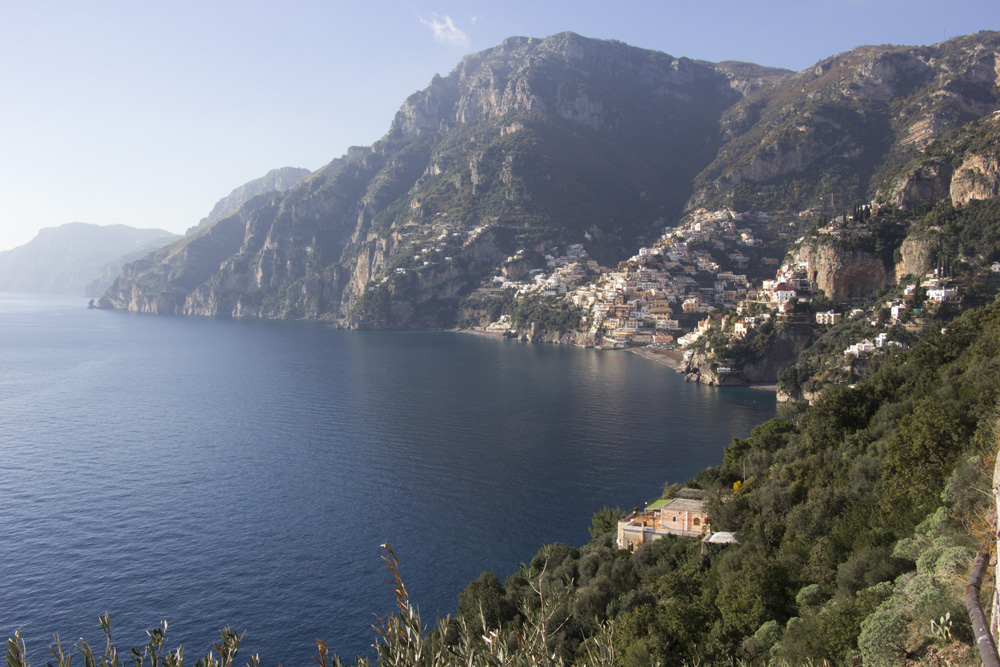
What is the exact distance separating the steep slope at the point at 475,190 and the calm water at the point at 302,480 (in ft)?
150

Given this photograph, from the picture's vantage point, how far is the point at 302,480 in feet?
91.1

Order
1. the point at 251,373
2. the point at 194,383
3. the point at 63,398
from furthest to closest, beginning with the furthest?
the point at 251,373 → the point at 194,383 → the point at 63,398

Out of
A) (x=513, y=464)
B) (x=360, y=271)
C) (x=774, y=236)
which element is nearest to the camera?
(x=513, y=464)

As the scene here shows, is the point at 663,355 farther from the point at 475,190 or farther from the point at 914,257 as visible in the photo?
the point at 475,190

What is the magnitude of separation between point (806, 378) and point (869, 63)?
8195cm

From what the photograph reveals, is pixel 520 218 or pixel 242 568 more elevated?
pixel 520 218

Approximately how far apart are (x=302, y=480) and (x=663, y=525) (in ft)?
55.6

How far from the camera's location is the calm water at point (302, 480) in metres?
17.7

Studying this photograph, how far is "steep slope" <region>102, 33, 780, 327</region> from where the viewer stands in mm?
99875

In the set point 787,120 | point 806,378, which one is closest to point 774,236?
point 787,120

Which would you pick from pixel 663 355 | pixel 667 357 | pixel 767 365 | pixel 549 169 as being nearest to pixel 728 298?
pixel 663 355

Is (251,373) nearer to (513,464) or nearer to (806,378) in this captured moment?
(513,464)

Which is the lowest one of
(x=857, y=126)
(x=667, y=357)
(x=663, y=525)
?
(x=663, y=525)

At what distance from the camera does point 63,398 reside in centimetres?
4453
